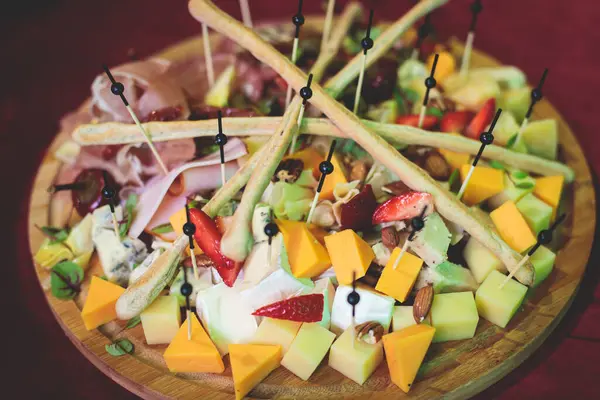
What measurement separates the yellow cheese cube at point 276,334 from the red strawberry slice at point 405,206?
42 cm

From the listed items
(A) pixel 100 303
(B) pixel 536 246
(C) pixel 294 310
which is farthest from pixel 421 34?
(A) pixel 100 303

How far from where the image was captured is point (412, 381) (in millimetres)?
1489

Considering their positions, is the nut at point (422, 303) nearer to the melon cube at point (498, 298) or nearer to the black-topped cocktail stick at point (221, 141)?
the melon cube at point (498, 298)

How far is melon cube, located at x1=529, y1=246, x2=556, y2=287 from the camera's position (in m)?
1.68

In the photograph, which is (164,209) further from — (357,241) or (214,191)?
(357,241)

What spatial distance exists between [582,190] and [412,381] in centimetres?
96

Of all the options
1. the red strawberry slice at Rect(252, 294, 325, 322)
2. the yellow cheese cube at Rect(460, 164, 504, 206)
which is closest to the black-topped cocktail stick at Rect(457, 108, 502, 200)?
the yellow cheese cube at Rect(460, 164, 504, 206)

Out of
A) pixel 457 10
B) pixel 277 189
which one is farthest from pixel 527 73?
pixel 277 189

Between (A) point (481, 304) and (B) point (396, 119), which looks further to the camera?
(B) point (396, 119)

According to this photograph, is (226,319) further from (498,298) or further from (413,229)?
(498,298)

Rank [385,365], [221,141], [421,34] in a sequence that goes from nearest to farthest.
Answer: [385,365] → [221,141] → [421,34]

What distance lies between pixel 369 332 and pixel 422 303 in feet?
0.54

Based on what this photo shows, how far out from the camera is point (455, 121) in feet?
6.51

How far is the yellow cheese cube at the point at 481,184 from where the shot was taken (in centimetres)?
179
